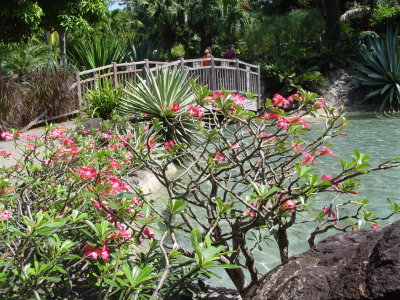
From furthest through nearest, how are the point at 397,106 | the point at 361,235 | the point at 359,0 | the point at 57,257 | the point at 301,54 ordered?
the point at 359,0 < the point at 301,54 < the point at 397,106 < the point at 361,235 < the point at 57,257

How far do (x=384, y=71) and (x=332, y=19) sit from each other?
4.27 metres

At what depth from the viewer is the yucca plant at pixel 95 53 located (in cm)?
1599

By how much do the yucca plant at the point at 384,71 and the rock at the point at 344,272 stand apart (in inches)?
628

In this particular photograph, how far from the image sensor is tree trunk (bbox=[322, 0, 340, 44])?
20.5 m

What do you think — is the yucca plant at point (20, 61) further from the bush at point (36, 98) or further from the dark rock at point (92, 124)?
the dark rock at point (92, 124)

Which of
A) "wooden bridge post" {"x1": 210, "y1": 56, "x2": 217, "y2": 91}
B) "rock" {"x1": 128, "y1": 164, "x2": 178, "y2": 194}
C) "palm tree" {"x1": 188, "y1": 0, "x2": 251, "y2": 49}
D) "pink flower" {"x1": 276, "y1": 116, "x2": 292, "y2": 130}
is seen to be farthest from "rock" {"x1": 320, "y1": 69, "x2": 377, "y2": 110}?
"pink flower" {"x1": 276, "y1": 116, "x2": 292, "y2": 130}

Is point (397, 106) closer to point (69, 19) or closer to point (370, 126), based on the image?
point (370, 126)

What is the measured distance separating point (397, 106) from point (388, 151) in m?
8.99

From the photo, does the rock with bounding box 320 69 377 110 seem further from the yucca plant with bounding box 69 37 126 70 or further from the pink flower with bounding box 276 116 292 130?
the pink flower with bounding box 276 116 292 130

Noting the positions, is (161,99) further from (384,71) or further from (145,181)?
(384,71)

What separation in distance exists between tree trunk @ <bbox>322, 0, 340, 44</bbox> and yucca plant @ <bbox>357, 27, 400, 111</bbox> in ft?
9.00

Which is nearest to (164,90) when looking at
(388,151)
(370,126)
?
(388,151)

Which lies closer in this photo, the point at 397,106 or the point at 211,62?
the point at 211,62

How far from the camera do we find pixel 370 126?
44.4 feet
